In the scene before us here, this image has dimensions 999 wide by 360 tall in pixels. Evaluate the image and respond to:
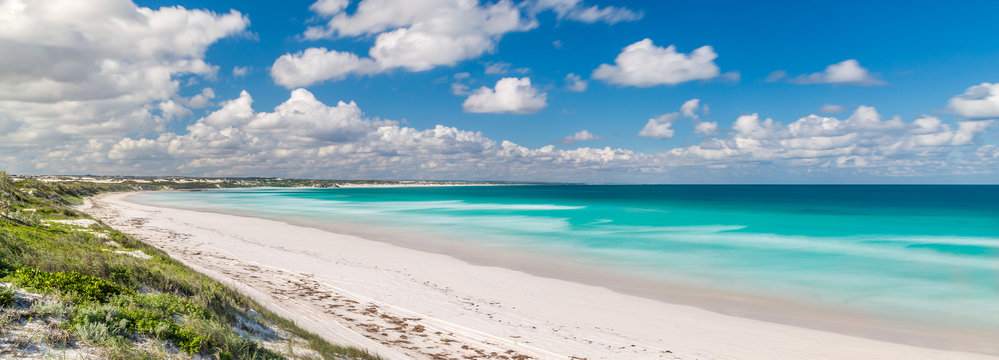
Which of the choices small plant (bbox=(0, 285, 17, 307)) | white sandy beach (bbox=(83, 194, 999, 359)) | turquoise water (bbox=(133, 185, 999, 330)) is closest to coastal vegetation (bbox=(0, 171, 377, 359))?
small plant (bbox=(0, 285, 17, 307))

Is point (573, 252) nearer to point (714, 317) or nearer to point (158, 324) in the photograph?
point (714, 317)

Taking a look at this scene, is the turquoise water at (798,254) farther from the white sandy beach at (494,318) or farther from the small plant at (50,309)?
the small plant at (50,309)

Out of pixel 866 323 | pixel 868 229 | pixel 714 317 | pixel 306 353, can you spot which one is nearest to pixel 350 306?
pixel 306 353

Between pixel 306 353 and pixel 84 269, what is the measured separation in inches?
166

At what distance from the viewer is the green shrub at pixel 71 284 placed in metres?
5.98

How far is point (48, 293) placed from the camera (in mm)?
5797

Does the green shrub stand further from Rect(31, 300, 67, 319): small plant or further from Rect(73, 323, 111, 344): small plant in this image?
Rect(73, 323, 111, 344): small plant

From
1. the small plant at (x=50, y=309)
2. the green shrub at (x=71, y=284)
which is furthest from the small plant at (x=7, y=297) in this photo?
the green shrub at (x=71, y=284)

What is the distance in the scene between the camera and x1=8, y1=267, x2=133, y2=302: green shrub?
19.6ft

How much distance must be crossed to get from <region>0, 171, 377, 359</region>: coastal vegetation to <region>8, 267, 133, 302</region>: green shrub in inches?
0.4

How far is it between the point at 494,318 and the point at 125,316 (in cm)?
747

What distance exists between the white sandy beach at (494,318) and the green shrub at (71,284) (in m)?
3.18

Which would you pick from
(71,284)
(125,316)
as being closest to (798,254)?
(125,316)

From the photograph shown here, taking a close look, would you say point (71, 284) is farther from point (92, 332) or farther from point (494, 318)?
point (494, 318)
